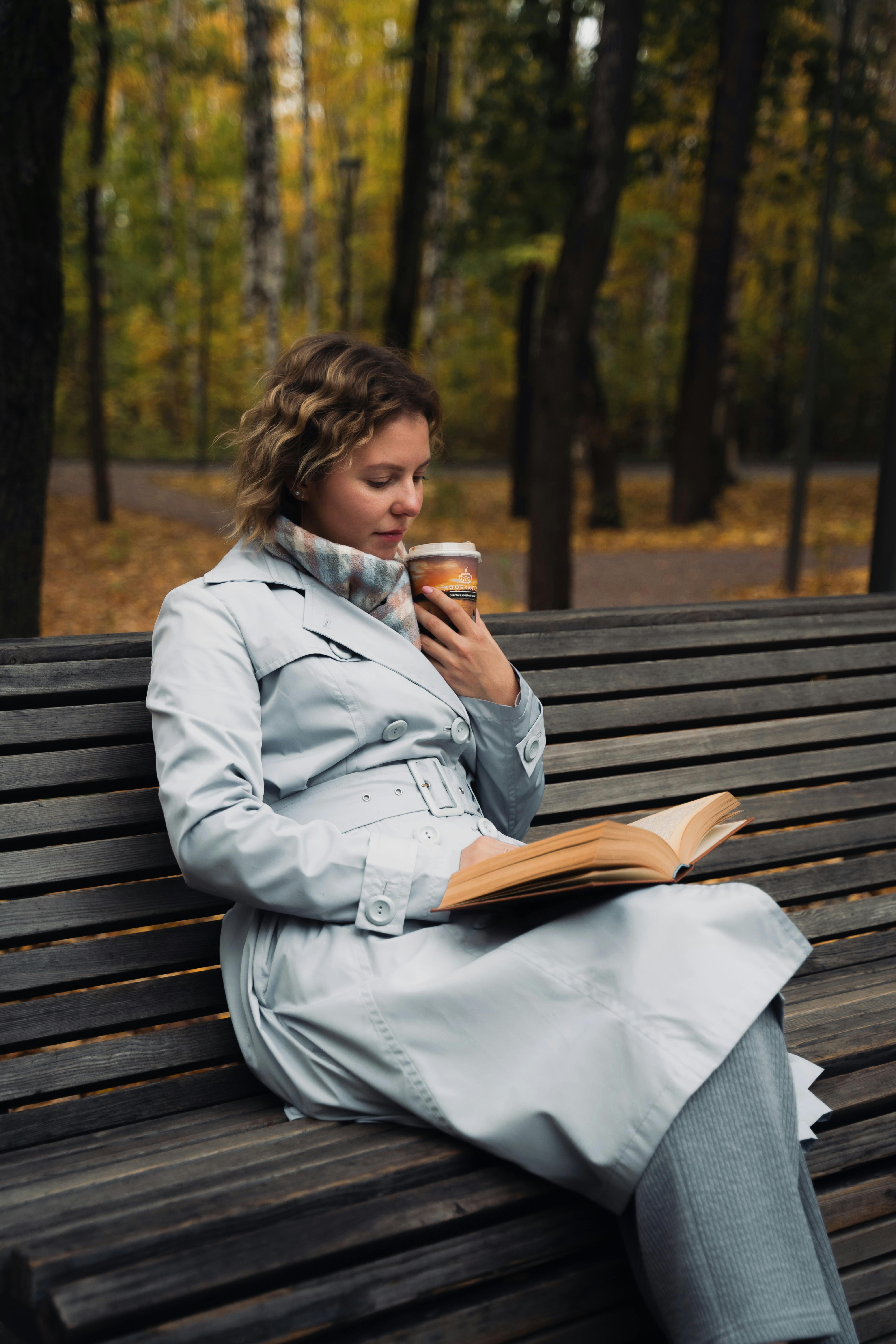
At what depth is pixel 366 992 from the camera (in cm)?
183

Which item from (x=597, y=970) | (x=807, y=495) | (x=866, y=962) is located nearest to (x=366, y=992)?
(x=597, y=970)

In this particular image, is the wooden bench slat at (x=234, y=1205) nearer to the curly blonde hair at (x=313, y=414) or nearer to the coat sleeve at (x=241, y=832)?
the coat sleeve at (x=241, y=832)

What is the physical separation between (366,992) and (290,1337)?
0.51 m

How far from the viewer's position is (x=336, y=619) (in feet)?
7.16

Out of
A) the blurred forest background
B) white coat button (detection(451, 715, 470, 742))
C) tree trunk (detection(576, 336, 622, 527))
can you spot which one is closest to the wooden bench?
white coat button (detection(451, 715, 470, 742))

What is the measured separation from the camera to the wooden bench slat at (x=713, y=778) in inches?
112

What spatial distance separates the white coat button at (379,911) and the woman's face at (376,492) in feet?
2.24

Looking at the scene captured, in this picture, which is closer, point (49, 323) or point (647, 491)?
point (49, 323)

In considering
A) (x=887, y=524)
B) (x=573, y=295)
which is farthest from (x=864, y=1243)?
(x=573, y=295)

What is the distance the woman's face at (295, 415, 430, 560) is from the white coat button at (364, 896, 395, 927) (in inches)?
26.9

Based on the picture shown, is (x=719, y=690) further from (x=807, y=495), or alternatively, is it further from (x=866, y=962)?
(x=807, y=495)

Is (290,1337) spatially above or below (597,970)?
below

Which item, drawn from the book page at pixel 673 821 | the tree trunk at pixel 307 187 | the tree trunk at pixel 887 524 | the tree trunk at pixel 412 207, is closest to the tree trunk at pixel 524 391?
the tree trunk at pixel 412 207

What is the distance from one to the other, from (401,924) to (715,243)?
1349 cm
